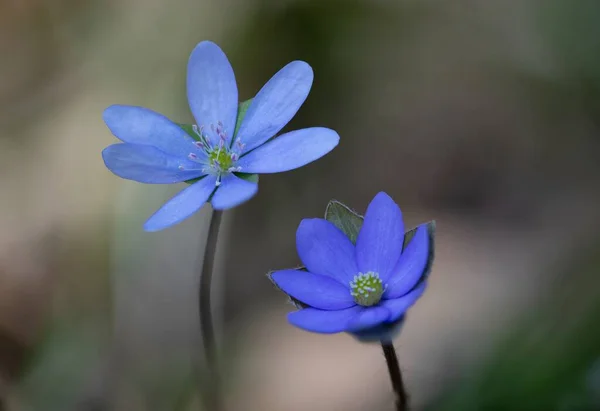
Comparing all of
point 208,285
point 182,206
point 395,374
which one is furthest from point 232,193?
point 395,374

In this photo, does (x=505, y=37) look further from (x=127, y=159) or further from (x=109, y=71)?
(x=127, y=159)

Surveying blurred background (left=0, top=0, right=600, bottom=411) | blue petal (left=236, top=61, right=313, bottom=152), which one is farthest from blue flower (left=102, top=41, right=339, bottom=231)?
blurred background (left=0, top=0, right=600, bottom=411)

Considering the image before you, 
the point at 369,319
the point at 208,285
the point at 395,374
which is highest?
the point at 208,285

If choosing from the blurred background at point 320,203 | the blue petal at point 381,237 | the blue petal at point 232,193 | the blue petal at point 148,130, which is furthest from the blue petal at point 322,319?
the blurred background at point 320,203

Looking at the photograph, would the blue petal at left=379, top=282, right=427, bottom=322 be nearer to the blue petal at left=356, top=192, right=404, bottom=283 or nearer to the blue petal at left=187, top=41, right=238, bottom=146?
the blue petal at left=356, top=192, right=404, bottom=283

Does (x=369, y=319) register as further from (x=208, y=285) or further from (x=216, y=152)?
(x=216, y=152)
